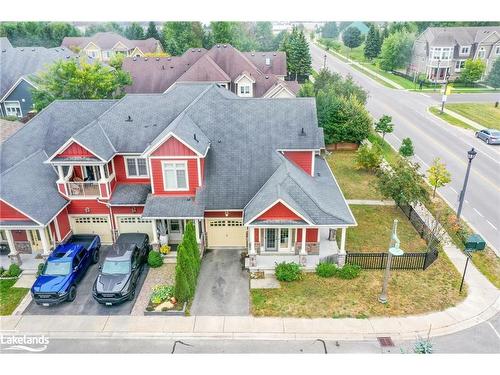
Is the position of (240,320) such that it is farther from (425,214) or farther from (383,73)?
(383,73)

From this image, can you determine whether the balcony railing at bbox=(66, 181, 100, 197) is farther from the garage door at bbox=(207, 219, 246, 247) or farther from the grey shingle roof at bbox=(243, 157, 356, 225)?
the grey shingle roof at bbox=(243, 157, 356, 225)

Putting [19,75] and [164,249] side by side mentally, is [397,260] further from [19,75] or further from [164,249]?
[19,75]

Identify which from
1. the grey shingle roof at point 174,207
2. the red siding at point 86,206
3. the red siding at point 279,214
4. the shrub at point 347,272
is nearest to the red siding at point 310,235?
the red siding at point 279,214

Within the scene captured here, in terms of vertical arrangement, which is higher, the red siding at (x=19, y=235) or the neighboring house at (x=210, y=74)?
the neighboring house at (x=210, y=74)

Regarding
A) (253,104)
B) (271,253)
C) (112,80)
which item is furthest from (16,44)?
(271,253)

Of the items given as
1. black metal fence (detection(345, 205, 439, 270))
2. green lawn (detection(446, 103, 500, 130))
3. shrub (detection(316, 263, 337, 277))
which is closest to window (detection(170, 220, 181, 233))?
shrub (detection(316, 263, 337, 277))

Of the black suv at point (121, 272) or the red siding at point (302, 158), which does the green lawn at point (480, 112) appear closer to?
the red siding at point (302, 158)

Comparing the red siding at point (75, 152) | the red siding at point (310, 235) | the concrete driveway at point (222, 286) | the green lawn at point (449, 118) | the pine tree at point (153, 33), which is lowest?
the concrete driveway at point (222, 286)
